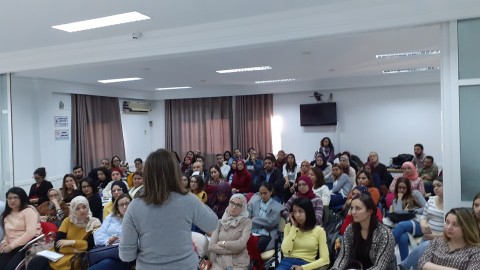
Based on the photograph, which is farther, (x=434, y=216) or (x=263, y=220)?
(x=263, y=220)

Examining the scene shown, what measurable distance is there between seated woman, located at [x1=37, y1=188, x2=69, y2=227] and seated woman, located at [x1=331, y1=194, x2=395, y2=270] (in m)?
3.62

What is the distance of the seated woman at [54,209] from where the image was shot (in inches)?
189

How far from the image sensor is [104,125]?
9539mm

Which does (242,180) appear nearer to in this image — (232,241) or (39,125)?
(232,241)

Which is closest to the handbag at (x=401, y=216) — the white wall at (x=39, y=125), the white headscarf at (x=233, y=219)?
the white headscarf at (x=233, y=219)

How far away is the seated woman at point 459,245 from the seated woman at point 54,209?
166 inches

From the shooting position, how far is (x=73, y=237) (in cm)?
365

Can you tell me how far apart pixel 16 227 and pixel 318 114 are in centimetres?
728

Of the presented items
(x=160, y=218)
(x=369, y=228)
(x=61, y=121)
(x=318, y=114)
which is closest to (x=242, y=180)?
(x=318, y=114)

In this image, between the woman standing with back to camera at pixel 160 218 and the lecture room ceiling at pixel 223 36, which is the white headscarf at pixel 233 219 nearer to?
the woman standing with back to camera at pixel 160 218

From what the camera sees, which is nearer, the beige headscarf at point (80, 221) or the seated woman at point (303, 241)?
the seated woman at point (303, 241)

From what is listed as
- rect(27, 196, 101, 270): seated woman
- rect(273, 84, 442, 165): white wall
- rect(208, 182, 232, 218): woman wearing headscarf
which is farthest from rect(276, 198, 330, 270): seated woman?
rect(273, 84, 442, 165): white wall

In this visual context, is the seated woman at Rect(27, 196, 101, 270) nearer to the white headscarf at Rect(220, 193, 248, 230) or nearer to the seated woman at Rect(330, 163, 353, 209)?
the white headscarf at Rect(220, 193, 248, 230)

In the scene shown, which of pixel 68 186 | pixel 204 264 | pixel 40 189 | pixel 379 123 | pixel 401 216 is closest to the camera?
pixel 204 264
